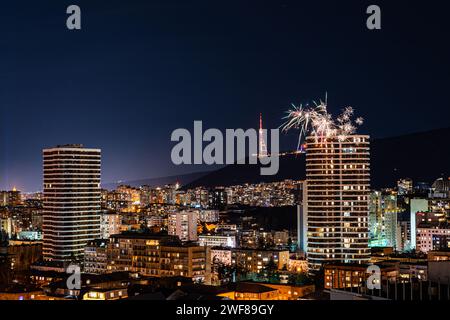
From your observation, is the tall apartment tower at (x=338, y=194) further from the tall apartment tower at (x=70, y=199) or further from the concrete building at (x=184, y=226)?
the concrete building at (x=184, y=226)

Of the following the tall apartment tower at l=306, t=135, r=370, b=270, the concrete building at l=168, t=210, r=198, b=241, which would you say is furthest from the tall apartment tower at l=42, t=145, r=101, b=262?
the tall apartment tower at l=306, t=135, r=370, b=270

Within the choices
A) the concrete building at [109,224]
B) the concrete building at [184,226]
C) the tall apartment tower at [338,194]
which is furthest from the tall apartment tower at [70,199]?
the tall apartment tower at [338,194]

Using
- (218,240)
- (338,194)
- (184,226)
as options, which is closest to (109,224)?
(184,226)

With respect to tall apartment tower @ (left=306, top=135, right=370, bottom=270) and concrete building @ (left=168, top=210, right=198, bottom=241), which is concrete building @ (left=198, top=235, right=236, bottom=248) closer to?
concrete building @ (left=168, top=210, right=198, bottom=241)

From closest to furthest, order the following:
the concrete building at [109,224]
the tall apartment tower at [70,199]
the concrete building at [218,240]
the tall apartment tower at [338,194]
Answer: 1. the tall apartment tower at [338,194]
2. the tall apartment tower at [70,199]
3. the concrete building at [218,240]
4. the concrete building at [109,224]

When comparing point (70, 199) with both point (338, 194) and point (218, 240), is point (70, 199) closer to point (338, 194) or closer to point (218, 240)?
point (218, 240)

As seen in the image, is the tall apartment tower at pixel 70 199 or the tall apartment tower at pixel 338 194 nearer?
the tall apartment tower at pixel 338 194
